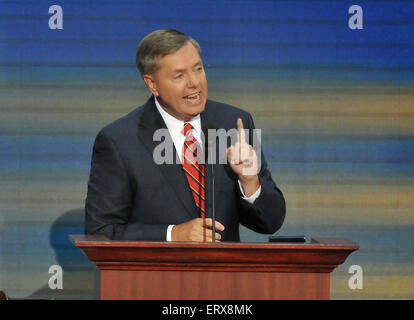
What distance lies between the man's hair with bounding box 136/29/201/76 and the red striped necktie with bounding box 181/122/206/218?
43 centimetres

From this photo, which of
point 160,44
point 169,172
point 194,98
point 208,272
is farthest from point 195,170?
point 208,272

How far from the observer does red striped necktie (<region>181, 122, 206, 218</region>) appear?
12.2ft

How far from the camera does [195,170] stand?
376cm

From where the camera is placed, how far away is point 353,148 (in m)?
5.47

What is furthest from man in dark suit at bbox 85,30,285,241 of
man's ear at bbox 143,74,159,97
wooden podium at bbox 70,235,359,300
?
wooden podium at bbox 70,235,359,300

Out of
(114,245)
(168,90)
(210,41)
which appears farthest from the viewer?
(210,41)

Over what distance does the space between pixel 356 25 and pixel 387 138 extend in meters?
0.83

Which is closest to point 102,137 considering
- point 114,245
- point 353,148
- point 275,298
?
point 114,245

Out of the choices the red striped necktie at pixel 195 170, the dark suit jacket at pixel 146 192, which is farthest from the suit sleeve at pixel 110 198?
the red striped necktie at pixel 195 170

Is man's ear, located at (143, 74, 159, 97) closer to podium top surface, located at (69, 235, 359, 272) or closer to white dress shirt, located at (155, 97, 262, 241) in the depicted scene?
white dress shirt, located at (155, 97, 262, 241)

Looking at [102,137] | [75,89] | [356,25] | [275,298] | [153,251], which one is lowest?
[275,298]

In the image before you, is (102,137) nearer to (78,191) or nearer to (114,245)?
(114,245)

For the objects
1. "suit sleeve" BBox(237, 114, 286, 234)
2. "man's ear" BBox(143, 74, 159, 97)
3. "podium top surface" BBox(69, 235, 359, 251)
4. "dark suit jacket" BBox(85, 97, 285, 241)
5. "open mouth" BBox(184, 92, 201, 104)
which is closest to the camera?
"podium top surface" BBox(69, 235, 359, 251)

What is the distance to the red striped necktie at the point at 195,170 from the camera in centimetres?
373
